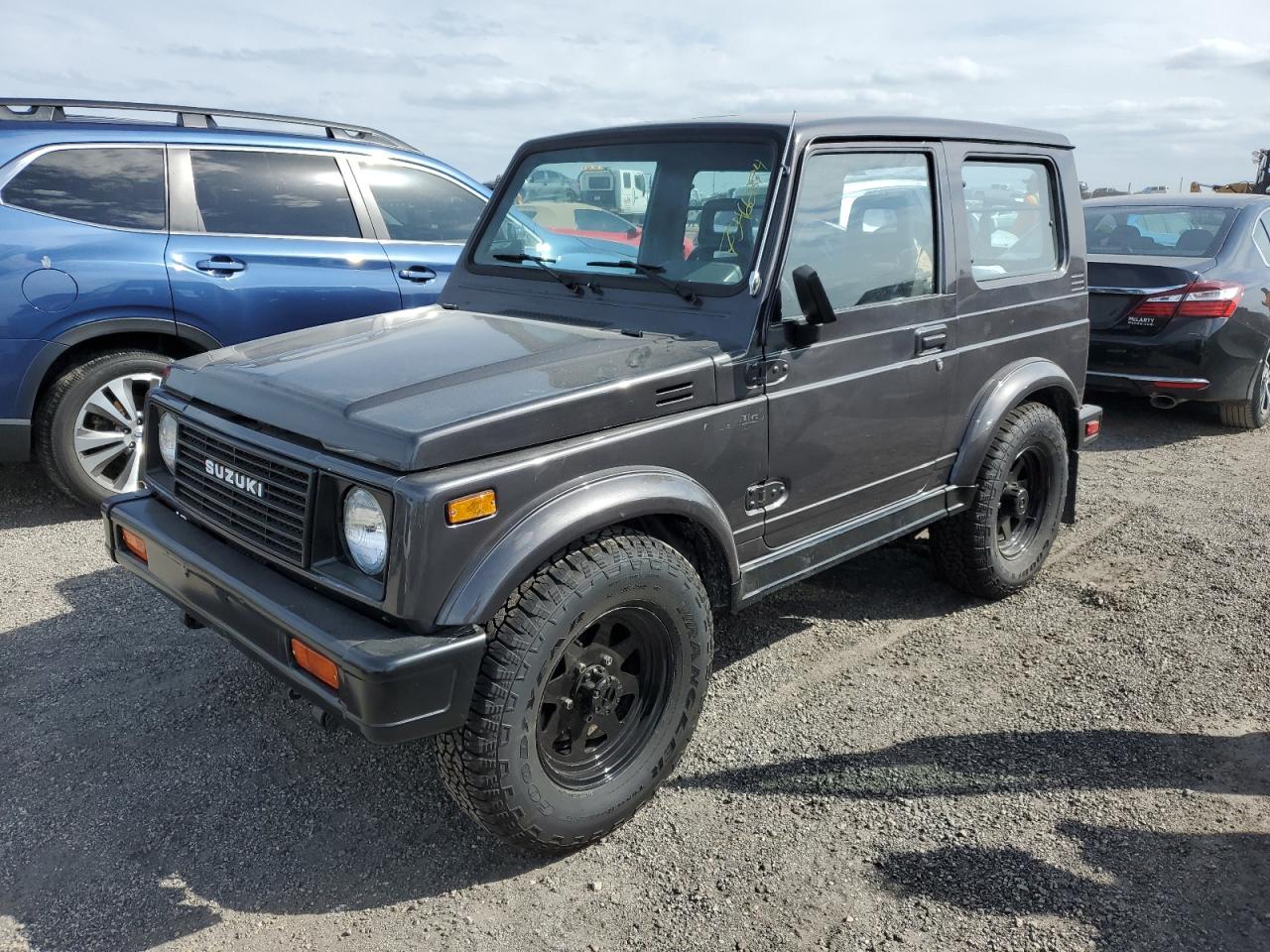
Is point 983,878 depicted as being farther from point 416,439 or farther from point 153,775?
point 153,775

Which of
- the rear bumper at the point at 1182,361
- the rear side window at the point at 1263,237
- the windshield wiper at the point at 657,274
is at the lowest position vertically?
the rear bumper at the point at 1182,361

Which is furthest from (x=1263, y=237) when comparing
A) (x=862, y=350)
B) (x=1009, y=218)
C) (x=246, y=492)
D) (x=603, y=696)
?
(x=246, y=492)

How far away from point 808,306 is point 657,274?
0.54 meters

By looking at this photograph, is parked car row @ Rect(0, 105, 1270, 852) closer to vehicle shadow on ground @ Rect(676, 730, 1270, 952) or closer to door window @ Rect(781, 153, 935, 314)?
door window @ Rect(781, 153, 935, 314)

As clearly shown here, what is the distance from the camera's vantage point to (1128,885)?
257 cm

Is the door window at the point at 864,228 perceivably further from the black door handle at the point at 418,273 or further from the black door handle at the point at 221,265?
the black door handle at the point at 221,265

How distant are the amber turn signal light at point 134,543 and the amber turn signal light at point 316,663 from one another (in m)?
0.88

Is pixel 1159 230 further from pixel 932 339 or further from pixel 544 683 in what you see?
pixel 544 683

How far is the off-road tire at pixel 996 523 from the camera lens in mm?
4012

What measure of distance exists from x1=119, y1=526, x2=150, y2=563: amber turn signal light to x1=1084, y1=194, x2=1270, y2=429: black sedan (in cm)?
614

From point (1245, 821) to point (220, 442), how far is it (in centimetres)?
311

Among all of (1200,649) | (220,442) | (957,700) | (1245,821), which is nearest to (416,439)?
(220,442)

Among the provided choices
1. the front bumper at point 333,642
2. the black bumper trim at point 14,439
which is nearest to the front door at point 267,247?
the black bumper trim at point 14,439

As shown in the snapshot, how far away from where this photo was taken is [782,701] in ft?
11.5
